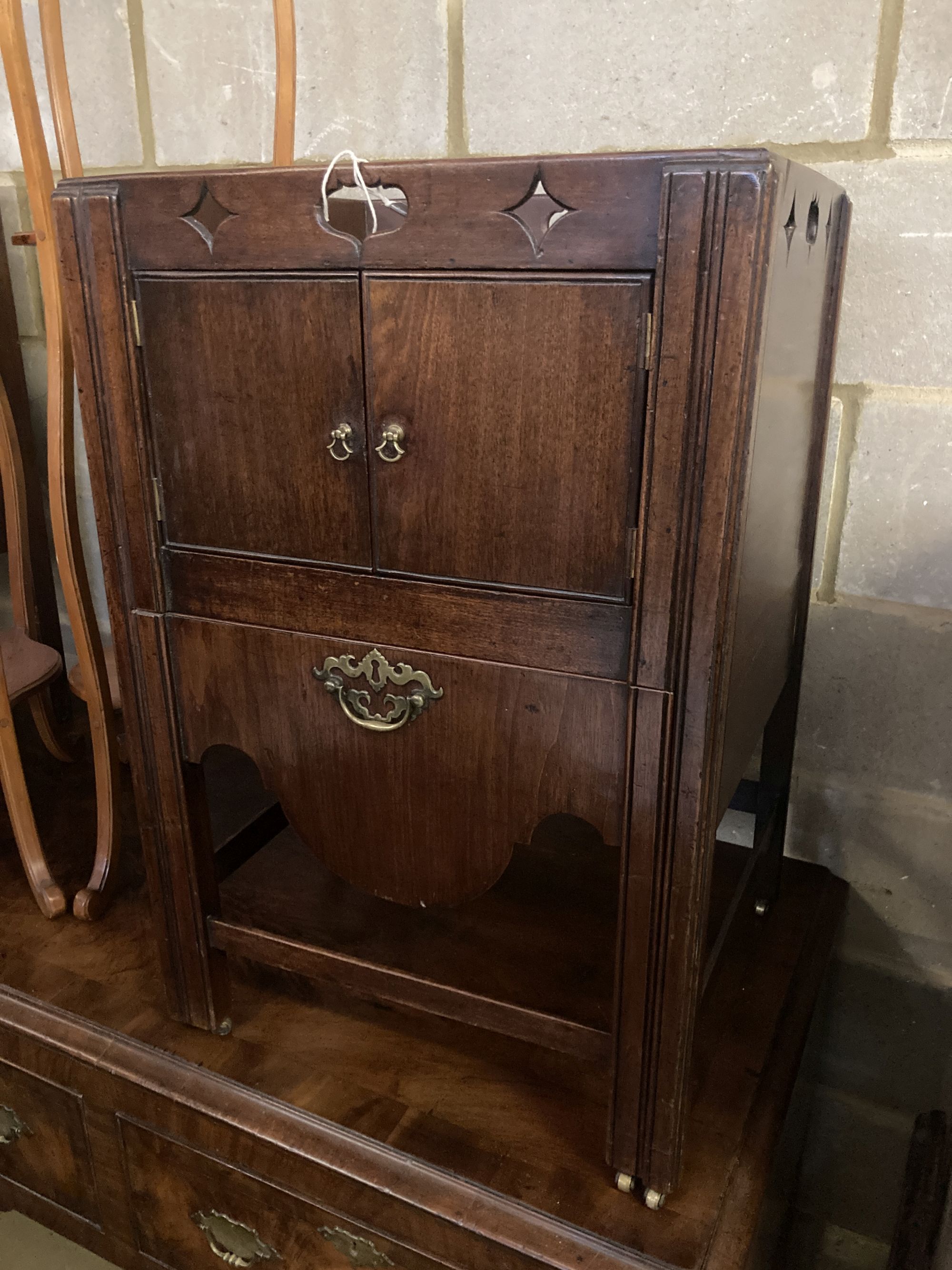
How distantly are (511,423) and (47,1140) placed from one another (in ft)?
3.17

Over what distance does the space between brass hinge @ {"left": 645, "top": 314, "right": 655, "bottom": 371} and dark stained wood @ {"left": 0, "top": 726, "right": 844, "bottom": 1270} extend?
2.31 ft

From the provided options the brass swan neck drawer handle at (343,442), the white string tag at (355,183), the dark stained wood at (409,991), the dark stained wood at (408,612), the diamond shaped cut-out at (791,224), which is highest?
the white string tag at (355,183)

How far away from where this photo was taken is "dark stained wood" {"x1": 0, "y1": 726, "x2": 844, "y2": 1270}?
85 cm

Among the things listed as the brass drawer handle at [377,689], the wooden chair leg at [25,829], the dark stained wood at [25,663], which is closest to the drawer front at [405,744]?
the brass drawer handle at [377,689]

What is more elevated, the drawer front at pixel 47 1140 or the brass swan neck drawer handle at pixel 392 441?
the brass swan neck drawer handle at pixel 392 441

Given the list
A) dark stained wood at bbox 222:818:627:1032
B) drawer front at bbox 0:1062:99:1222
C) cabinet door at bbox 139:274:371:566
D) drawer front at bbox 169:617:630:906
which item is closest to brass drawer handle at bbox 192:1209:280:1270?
drawer front at bbox 0:1062:99:1222

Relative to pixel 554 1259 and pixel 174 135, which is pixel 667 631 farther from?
pixel 174 135

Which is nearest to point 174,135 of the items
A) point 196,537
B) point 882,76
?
point 196,537

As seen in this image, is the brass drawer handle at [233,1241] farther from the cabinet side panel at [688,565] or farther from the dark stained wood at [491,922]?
the cabinet side panel at [688,565]

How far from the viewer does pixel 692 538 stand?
0.68 metres

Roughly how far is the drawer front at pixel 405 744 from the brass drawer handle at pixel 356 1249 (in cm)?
32

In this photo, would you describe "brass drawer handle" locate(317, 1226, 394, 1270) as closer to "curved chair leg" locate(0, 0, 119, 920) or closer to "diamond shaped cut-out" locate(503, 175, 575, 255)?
"curved chair leg" locate(0, 0, 119, 920)

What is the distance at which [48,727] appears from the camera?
1.58m

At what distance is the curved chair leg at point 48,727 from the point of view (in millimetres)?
1576
